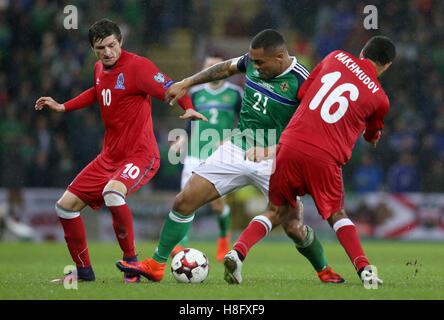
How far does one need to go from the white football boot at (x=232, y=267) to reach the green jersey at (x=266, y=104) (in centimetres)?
94

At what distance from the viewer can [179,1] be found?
664 inches

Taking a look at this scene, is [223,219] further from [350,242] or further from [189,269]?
[350,242]

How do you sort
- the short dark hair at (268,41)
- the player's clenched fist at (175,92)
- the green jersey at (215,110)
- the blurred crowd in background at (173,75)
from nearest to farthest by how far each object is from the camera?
the short dark hair at (268,41) < the player's clenched fist at (175,92) < the green jersey at (215,110) < the blurred crowd in background at (173,75)

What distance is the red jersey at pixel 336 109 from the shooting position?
519 cm

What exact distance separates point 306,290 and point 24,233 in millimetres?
9184

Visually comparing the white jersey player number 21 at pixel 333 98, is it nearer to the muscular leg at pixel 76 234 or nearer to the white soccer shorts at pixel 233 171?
the white soccer shorts at pixel 233 171

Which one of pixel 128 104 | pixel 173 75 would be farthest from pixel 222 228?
pixel 173 75

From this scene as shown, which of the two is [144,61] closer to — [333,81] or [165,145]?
[333,81]

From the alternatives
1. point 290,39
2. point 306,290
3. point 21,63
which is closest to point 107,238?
point 21,63

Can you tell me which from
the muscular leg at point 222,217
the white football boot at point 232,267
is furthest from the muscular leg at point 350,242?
the muscular leg at point 222,217

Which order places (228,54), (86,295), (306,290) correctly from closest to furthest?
(86,295) → (306,290) → (228,54)

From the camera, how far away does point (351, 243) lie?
530 cm

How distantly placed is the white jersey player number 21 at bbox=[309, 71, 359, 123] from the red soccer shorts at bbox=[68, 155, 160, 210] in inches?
59.8

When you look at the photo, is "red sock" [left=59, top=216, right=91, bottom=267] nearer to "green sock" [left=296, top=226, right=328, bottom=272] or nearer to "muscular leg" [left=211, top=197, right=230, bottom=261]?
"green sock" [left=296, top=226, right=328, bottom=272]
